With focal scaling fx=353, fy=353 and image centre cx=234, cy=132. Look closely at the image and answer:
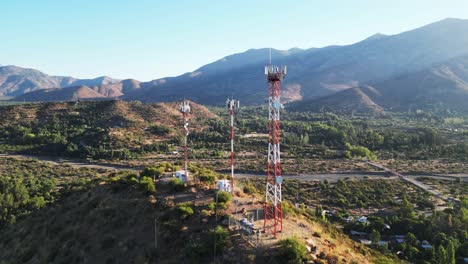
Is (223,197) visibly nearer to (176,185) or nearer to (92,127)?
(176,185)

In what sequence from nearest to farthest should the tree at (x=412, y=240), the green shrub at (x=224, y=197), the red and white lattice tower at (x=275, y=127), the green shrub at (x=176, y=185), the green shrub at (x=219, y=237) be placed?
the green shrub at (x=219, y=237), the red and white lattice tower at (x=275, y=127), the green shrub at (x=224, y=197), the green shrub at (x=176, y=185), the tree at (x=412, y=240)

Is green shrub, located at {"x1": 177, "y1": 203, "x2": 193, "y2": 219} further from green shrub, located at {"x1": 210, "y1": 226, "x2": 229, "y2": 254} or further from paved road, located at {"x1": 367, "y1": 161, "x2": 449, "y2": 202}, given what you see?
paved road, located at {"x1": 367, "y1": 161, "x2": 449, "y2": 202}

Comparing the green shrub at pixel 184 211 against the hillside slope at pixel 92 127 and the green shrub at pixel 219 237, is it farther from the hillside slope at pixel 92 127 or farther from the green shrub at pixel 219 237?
the hillside slope at pixel 92 127

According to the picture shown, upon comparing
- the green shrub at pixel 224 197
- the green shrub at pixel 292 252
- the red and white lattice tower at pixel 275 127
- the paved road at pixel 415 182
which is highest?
the red and white lattice tower at pixel 275 127

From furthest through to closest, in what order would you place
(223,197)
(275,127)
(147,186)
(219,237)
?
(147,186) → (223,197) → (275,127) → (219,237)

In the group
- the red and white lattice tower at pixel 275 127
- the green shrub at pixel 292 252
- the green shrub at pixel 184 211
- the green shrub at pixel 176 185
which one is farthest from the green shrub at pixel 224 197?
the green shrub at pixel 292 252

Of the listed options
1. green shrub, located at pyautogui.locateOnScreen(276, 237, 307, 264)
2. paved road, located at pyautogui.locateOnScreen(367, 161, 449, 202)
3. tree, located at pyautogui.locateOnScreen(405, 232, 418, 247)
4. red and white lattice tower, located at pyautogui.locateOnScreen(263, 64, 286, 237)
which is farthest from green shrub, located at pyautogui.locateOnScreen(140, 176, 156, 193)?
paved road, located at pyautogui.locateOnScreen(367, 161, 449, 202)

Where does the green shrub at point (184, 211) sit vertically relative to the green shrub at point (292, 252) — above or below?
above

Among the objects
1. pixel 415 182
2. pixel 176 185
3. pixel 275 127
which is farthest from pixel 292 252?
pixel 415 182

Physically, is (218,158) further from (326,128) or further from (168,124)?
(326,128)

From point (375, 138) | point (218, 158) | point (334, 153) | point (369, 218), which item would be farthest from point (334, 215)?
point (375, 138)

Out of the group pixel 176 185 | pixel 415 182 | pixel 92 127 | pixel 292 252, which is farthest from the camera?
pixel 92 127
